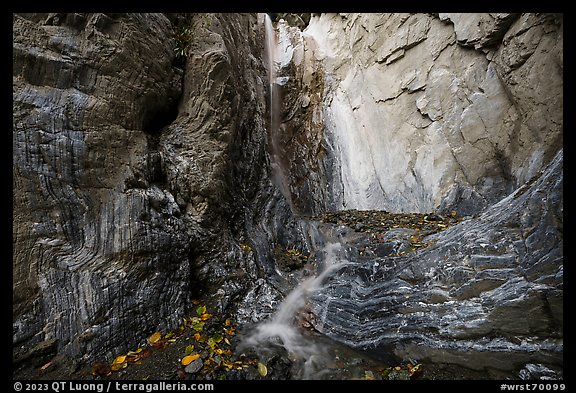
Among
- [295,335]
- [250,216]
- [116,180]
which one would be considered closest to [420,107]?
[250,216]

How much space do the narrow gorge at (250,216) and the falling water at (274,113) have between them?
2372 millimetres

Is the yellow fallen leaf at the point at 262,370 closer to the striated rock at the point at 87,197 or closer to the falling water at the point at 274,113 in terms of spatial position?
the striated rock at the point at 87,197

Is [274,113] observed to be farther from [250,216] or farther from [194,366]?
[194,366]

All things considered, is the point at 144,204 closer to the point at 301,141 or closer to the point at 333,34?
the point at 301,141

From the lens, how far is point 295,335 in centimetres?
429

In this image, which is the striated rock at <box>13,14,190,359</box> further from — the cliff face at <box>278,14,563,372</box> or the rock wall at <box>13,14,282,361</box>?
the cliff face at <box>278,14,563,372</box>

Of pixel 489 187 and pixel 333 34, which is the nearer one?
pixel 489 187

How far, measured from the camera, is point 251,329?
4.29 m

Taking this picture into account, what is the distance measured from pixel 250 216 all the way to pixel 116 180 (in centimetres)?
340

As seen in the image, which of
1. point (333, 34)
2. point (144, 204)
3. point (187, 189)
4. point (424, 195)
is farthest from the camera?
point (333, 34)

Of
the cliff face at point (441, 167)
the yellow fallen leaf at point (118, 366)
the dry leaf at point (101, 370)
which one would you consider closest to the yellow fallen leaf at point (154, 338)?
the yellow fallen leaf at point (118, 366)

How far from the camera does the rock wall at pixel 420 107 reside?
616 centimetres
